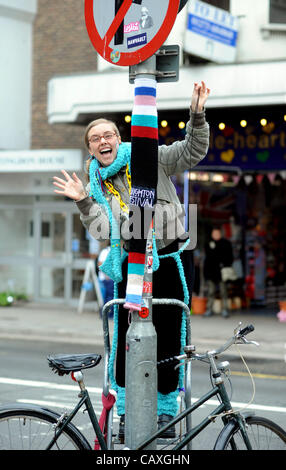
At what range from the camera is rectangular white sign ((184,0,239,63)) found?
12766mm

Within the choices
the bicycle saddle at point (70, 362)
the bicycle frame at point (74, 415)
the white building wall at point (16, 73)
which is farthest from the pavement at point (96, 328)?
the bicycle saddle at point (70, 362)

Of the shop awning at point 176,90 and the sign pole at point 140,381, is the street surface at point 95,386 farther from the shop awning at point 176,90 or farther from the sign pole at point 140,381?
the shop awning at point 176,90

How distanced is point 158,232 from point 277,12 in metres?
11.0

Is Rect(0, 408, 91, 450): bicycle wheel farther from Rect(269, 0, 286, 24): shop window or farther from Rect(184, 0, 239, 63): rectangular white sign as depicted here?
Rect(269, 0, 286, 24): shop window

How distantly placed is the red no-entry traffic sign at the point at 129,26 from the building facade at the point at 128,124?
9.31m

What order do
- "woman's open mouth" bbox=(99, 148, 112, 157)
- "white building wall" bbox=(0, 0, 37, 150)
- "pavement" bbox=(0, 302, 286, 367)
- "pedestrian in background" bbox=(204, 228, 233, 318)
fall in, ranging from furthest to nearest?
"white building wall" bbox=(0, 0, 37, 150), "pedestrian in background" bbox=(204, 228, 233, 318), "pavement" bbox=(0, 302, 286, 367), "woman's open mouth" bbox=(99, 148, 112, 157)

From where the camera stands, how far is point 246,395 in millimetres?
7855

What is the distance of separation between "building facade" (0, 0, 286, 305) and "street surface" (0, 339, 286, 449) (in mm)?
5267

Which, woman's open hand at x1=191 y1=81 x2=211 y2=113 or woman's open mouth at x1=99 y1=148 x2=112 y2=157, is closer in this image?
woman's open hand at x1=191 y1=81 x2=211 y2=113

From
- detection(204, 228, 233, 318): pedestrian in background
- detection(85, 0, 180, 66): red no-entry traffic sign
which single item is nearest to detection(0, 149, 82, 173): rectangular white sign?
detection(204, 228, 233, 318): pedestrian in background

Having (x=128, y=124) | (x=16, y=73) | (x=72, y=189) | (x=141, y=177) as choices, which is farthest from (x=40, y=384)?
(x=16, y=73)

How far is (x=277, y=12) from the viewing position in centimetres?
1391

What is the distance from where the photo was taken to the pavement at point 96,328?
11.9 m
